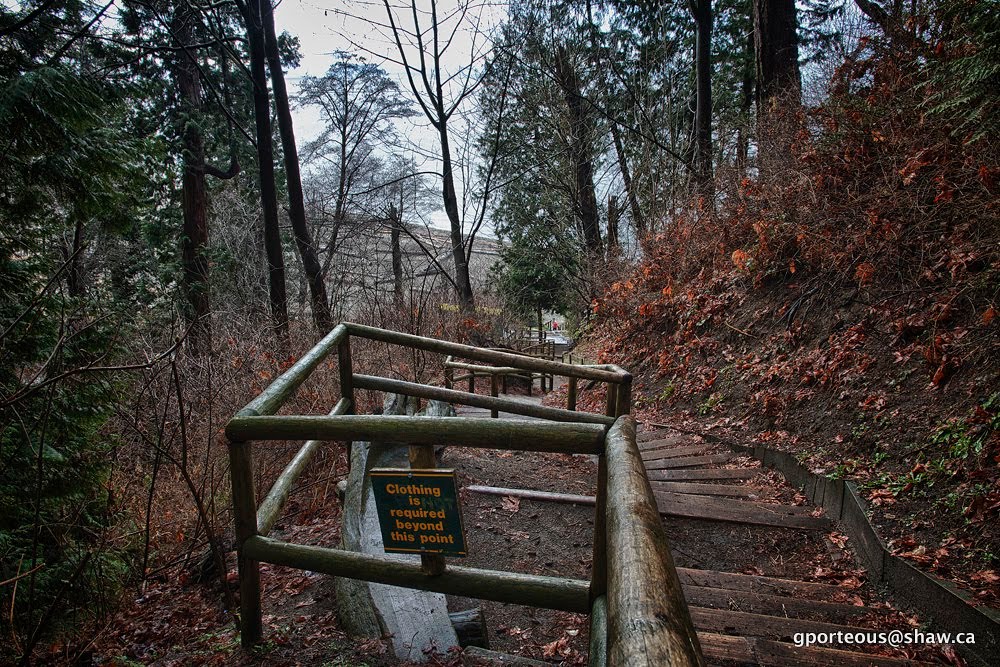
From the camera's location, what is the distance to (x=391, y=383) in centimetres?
339

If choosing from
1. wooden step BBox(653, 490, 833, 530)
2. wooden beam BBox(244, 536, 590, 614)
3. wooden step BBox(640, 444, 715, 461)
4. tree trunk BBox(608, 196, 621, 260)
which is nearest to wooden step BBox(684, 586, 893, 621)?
wooden step BBox(653, 490, 833, 530)

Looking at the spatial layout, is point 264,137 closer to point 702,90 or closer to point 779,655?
point 702,90

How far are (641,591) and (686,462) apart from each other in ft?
17.4

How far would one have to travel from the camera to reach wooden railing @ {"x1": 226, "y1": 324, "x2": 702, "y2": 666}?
2.36ft

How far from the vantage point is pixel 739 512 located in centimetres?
410

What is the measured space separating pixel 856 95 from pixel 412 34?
1136 cm

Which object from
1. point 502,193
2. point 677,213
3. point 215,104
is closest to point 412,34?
point 215,104

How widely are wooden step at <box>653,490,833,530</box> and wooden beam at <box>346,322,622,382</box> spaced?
45.0 inches

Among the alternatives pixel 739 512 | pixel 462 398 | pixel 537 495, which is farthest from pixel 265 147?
pixel 739 512

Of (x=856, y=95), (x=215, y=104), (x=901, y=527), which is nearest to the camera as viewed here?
(x=901, y=527)

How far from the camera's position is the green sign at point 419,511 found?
164 centimetres

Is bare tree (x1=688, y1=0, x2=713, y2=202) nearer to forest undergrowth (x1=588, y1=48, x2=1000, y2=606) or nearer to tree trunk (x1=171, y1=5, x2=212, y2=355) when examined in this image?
forest undergrowth (x1=588, y1=48, x2=1000, y2=606)

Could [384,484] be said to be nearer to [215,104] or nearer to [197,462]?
[197,462]

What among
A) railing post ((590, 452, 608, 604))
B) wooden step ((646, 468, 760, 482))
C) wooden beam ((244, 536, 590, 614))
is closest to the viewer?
railing post ((590, 452, 608, 604))
